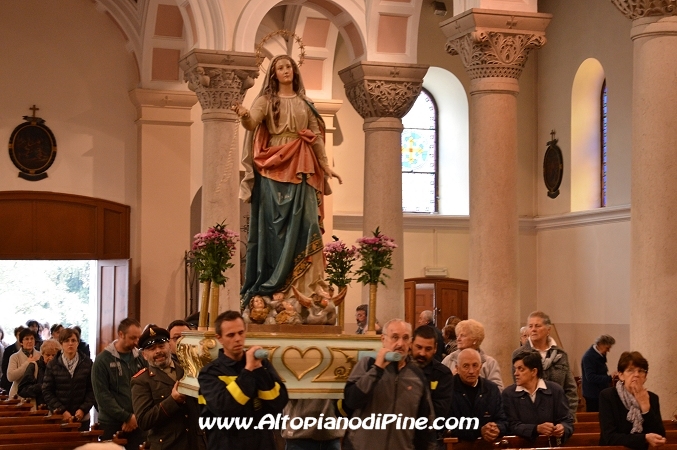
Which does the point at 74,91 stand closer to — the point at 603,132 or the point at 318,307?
the point at 603,132

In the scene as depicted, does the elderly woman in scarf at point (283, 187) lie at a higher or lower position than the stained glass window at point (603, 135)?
lower

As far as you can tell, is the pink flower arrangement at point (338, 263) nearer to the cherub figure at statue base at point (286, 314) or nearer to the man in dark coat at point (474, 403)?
the cherub figure at statue base at point (286, 314)

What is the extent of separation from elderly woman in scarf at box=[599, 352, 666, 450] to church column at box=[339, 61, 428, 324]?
711cm

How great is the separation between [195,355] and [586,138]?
46.8 ft

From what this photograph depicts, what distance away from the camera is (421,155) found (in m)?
21.7

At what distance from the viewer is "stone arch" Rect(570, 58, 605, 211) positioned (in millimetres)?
19828

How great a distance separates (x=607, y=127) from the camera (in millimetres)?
19078

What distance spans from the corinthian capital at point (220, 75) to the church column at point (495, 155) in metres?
3.70

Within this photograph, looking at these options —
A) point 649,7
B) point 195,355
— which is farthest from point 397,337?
point 649,7

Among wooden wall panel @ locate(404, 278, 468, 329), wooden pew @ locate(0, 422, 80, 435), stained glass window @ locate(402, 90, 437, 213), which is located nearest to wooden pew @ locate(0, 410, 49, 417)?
wooden pew @ locate(0, 422, 80, 435)

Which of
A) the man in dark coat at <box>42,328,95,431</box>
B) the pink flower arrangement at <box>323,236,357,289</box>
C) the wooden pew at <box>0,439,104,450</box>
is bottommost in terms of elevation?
the wooden pew at <box>0,439,104,450</box>

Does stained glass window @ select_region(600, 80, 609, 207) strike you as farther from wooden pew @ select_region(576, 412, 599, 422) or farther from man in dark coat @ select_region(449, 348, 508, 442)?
man in dark coat @ select_region(449, 348, 508, 442)

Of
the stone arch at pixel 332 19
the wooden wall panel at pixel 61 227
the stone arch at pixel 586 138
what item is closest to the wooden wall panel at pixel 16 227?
the wooden wall panel at pixel 61 227

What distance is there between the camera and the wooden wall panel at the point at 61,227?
1717cm
